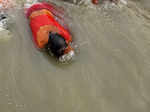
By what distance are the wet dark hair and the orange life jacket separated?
0.11m

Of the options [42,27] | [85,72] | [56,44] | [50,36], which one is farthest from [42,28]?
[85,72]

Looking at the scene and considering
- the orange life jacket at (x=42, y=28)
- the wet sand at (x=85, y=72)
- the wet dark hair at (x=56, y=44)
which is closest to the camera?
the wet sand at (x=85, y=72)

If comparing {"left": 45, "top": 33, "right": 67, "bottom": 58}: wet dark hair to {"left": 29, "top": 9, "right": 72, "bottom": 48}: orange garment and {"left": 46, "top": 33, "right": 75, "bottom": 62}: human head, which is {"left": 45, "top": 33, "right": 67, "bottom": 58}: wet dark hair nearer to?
{"left": 46, "top": 33, "right": 75, "bottom": 62}: human head

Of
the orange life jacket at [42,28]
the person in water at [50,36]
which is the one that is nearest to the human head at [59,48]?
the person in water at [50,36]

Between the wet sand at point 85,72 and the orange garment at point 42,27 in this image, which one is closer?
the wet sand at point 85,72

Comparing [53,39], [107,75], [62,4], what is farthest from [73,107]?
[62,4]

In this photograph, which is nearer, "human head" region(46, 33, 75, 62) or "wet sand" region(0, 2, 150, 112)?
"wet sand" region(0, 2, 150, 112)

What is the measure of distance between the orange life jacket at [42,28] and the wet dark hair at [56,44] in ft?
0.35

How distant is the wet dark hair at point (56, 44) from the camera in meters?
3.37

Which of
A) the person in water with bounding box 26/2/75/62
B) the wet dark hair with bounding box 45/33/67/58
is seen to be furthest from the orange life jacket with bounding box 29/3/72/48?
the wet dark hair with bounding box 45/33/67/58

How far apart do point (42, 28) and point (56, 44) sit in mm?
537

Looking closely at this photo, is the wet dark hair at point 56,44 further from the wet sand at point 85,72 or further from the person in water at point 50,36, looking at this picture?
the wet sand at point 85,72

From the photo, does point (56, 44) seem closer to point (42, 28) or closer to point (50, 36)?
point (50, 36)

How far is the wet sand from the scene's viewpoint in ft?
9.97
